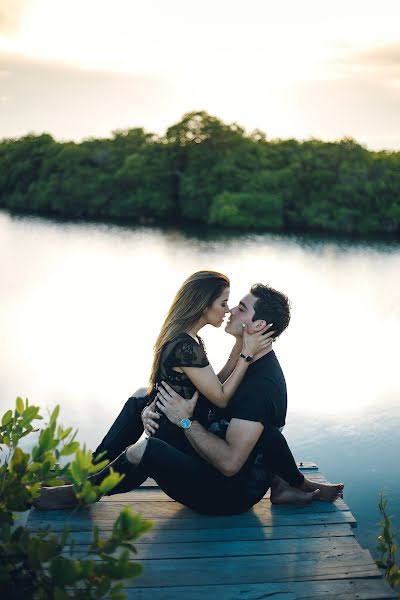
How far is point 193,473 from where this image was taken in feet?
11.6

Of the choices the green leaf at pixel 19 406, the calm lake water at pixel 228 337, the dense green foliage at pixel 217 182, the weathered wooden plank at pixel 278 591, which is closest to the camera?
the green leaf at pixel 19 406

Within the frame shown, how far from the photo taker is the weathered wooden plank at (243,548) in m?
3.29

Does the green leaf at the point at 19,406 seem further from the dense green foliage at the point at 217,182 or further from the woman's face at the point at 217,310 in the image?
the dense green foliage at the point at 217,182

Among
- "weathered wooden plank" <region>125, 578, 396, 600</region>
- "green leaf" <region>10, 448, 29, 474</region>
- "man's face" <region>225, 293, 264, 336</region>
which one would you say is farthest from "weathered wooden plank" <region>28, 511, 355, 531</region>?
"green leaf" <region>10, 448, 29, 474</region>

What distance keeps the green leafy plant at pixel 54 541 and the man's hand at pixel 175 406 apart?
3.54 feet

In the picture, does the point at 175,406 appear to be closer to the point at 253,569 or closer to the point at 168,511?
the point at 168,511

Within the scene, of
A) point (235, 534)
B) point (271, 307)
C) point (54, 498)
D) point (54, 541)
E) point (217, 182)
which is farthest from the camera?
point (217, 182)

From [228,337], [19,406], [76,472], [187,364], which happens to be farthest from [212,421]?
[228,337]

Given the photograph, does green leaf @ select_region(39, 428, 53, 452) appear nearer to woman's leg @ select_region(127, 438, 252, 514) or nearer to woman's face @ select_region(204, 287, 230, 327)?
woman's leg @ select_region(127, 438, 252, 514)

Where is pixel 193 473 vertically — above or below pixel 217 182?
below

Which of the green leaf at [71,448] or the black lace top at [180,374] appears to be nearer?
the green leaf at [71,448]

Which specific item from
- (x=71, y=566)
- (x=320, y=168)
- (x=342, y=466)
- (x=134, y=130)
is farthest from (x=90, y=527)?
(x=134, y=130)

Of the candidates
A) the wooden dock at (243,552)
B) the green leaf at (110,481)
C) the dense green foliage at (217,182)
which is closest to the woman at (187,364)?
the wooden dock at (243,552)

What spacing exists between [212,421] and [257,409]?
1.21 ft
